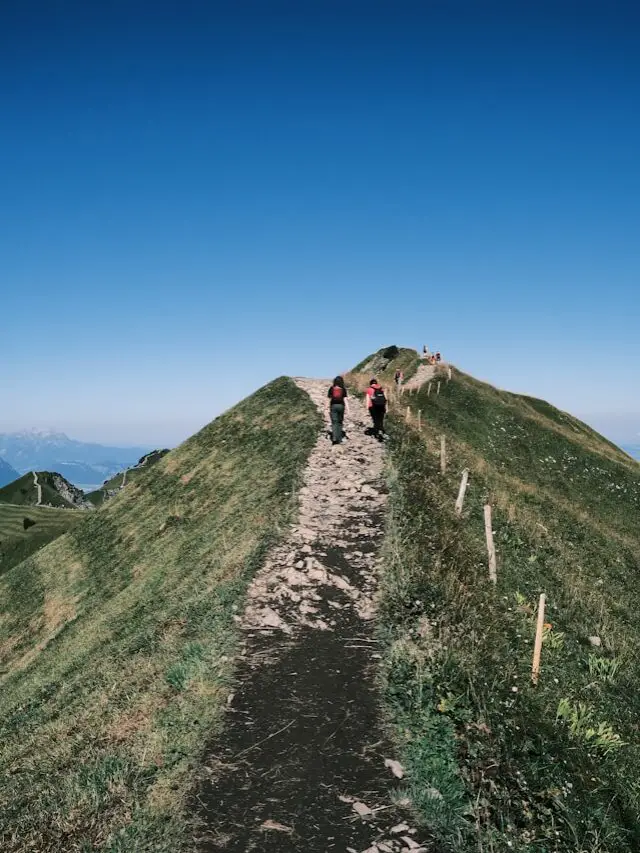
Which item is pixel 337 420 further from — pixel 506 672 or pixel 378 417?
pixel 506 672

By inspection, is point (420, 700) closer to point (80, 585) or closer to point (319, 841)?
point (319, 841)

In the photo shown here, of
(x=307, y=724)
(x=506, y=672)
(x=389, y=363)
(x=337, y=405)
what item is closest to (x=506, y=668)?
(x=506, y=672)

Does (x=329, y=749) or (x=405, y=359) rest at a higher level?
(x=405, y=359)

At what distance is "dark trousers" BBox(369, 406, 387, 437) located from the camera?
1031 inches

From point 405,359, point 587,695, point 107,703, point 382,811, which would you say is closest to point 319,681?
point 382,811

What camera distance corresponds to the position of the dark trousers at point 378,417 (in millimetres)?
26188

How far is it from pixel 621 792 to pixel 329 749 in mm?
4653

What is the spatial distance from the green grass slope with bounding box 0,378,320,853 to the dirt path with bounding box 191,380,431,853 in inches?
20.6

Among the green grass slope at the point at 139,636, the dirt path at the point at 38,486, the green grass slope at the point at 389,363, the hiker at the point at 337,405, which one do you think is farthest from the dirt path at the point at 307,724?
the dirt path at the point at 38,486

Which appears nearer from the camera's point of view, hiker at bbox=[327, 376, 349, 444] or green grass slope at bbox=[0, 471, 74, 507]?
hiker at bbox=[327, 376, 349, 444]

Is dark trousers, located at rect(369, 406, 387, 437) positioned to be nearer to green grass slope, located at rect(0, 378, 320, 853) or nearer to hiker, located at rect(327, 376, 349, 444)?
hiker, located at rect(327, 376, 349, 444)

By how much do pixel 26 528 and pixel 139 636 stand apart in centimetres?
5730

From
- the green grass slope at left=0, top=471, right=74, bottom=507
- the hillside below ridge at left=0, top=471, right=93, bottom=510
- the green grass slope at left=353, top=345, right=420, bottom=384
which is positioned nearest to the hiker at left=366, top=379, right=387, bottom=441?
the green grass slope at left=353, top=345, right=420, bottom=384

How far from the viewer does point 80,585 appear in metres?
30.3
